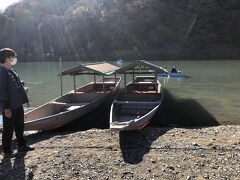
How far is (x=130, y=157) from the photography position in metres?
6.40

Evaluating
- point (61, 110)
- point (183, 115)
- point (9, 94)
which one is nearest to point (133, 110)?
point (183, 115)

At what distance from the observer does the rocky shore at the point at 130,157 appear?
5516mm

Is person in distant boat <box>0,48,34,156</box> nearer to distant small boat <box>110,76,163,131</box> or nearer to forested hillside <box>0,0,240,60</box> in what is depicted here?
distant small boat <box>110,76,163,131</box>

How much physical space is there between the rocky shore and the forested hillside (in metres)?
48.6

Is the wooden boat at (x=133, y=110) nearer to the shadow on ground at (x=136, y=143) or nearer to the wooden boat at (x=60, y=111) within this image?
the shadow on ground at (x=136, y=143)

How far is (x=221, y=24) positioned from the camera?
56.7m

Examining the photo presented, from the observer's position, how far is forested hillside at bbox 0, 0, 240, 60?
55625 mm

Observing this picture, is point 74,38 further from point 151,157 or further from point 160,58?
point 151,157

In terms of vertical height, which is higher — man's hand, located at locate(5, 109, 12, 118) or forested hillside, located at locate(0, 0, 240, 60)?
forested hillside, located at locate(0, 0, 240, 60)

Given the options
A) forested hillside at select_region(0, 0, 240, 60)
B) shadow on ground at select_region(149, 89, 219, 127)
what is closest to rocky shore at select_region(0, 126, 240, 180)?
shadow on ground at select_region(149, 89, 219, 127)

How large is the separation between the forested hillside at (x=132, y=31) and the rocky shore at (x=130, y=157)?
4864cm

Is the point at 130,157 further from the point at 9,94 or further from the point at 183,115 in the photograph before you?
the point at 183,115

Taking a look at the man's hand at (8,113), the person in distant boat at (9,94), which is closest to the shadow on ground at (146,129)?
the person in distant boat at (9,94)

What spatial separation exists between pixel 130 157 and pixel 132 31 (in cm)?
5754
